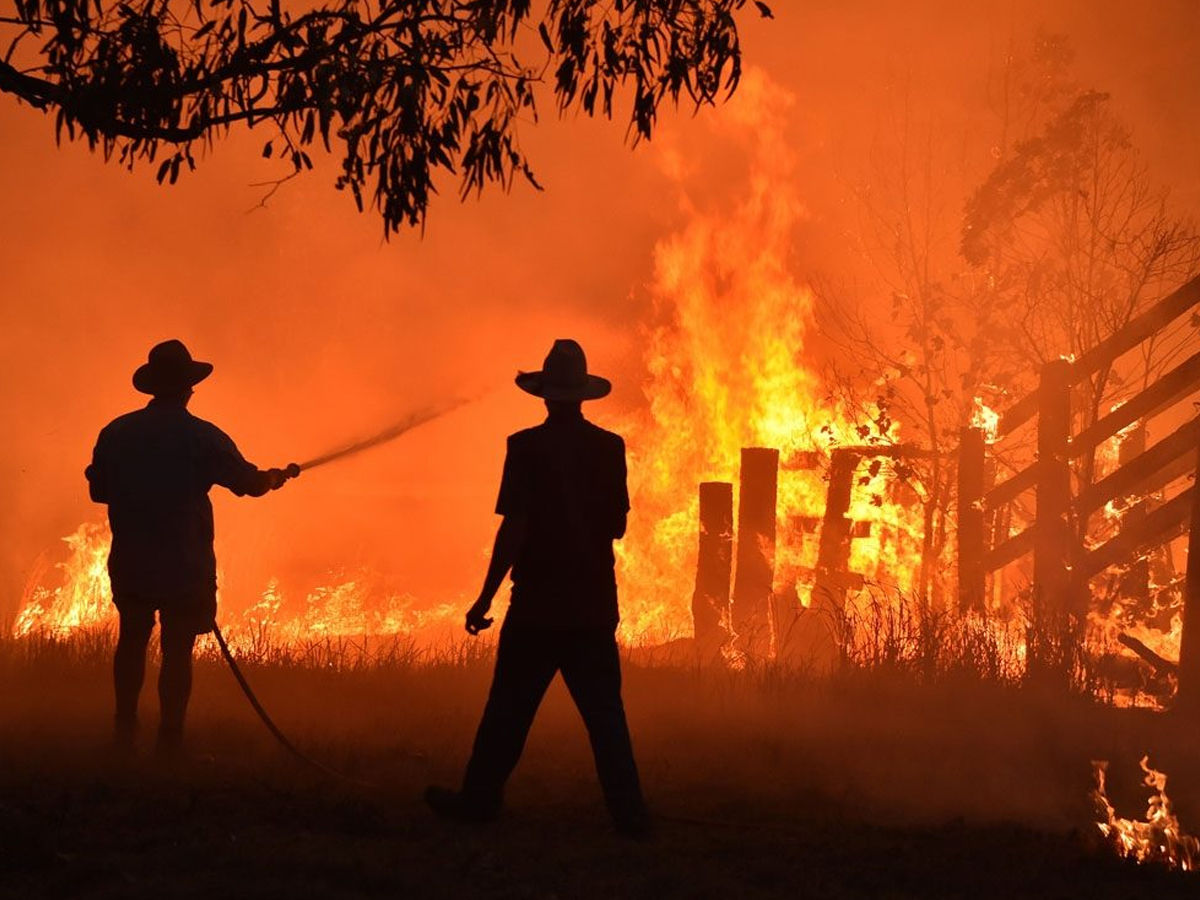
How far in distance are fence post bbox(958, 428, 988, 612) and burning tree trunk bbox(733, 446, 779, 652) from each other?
1604 mm

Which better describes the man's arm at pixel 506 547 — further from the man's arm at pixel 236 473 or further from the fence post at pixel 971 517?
the fence post at pixel 971 517

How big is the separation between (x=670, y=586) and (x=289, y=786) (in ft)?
30.9

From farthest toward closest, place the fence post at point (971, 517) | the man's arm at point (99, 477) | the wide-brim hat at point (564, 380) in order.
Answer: the fence post at point (971, 517)
the man's arm at point (99, 477)
the wide-brim hat at point (564, 380)

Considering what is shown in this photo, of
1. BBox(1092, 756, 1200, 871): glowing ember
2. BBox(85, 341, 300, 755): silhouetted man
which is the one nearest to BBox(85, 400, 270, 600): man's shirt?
BBox(85, 341, 300, 755): silhouetted man

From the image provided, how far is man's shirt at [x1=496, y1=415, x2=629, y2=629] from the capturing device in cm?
632

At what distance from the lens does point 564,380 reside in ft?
→ 21.1

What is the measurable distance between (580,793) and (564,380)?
2.22m

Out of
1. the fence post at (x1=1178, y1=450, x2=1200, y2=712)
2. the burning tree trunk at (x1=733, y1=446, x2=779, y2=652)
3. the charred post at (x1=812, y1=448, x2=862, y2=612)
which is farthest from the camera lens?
the charred post at (x1=812, y1=448, x2=862, y2=612)

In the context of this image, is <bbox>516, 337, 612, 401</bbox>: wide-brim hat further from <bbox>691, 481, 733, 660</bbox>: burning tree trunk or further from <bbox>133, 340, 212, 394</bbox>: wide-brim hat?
<bbox>691, 481, 733, 660</bbox>: burning tree trunk

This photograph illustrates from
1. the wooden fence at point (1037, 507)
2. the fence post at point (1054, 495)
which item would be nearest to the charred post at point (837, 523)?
the wooden fence at point (1037, 507)

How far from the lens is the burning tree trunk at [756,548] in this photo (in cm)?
1248

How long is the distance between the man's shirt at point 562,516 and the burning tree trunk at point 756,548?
244 inches

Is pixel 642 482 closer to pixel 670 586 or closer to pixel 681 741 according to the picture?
pixel 670 586

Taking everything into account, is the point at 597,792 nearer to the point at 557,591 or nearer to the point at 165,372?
the point at 557,591
